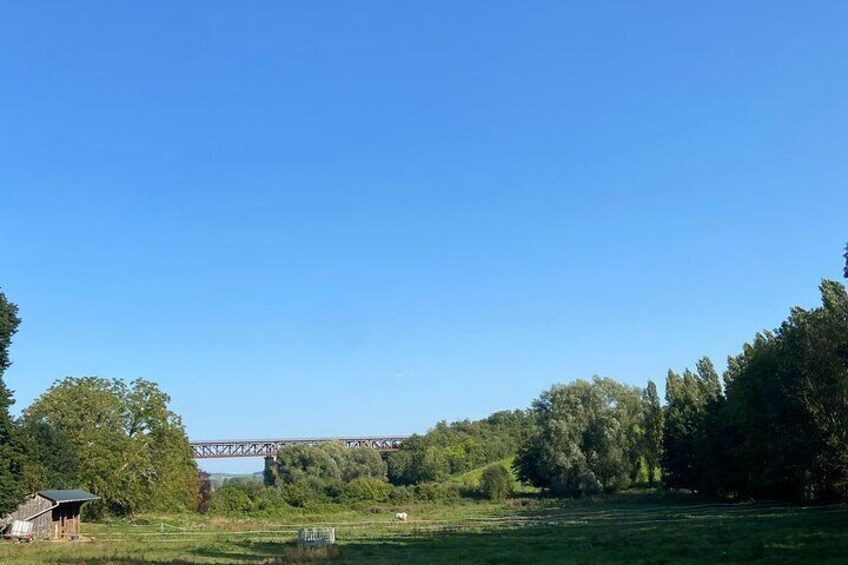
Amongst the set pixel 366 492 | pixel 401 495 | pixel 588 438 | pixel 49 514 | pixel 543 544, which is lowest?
pixel 401 495

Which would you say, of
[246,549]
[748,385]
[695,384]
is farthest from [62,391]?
[695,384]

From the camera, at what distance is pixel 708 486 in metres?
72.8

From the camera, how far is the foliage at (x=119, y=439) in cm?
7275

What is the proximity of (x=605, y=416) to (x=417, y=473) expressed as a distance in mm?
49788

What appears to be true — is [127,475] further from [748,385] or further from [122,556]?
[748,385]

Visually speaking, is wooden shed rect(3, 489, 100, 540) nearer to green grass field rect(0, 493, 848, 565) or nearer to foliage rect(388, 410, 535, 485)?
green grass field rect(0, 493, 848, 565)

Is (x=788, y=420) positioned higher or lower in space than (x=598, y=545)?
higher

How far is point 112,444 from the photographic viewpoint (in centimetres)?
7431

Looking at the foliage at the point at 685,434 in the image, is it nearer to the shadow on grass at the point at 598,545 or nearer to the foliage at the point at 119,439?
the shadow on grass at the point at 598,545

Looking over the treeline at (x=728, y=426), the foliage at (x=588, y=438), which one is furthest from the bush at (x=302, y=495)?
the foliage at (x=588, y=438)

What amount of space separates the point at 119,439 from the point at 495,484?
45.0 m

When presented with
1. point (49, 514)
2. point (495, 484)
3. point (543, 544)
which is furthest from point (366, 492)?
point (543, 544)

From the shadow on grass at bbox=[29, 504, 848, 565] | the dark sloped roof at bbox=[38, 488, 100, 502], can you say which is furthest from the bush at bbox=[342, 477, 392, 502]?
the shadow on grass at bbox=[29, 504, 848, 565]

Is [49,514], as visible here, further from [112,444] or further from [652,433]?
[652,433]
